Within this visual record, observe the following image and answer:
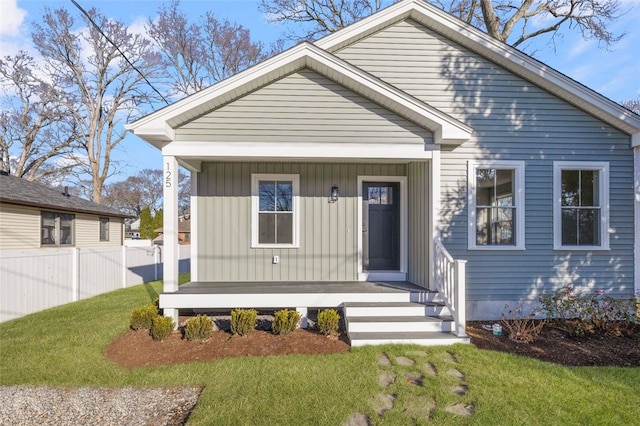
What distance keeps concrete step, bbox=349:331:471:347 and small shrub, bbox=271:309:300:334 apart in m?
0.87

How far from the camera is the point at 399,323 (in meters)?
4.95

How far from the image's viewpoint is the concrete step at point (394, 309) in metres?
5.18

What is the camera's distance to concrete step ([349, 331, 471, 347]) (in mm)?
4648

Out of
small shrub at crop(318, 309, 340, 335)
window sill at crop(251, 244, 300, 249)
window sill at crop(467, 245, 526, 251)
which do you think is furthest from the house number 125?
window sill at crop(467, 245, 526, 251)

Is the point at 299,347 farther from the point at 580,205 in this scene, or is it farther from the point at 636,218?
the point at 636,218

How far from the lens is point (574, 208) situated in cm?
636

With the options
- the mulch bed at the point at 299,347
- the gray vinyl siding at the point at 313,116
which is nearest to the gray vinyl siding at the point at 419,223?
the gray vinyl siding at the point at 313,116

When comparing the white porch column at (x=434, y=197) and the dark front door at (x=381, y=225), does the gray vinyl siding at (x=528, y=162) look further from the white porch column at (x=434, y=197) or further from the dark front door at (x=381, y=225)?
the dark front door at (x=381, y=225)

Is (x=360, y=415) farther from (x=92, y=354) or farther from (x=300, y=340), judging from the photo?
(x=92, y=354)

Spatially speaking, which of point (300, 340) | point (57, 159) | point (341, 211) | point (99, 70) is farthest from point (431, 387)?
point (57, 159)

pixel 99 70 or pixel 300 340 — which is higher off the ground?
pixel 99 70

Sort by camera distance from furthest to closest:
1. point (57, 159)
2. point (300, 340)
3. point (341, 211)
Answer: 1. point (57, 159)
2. point (341, 211)
3. point (300, 340)

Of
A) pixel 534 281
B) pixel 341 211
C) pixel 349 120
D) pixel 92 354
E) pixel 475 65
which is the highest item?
pixel 475 65

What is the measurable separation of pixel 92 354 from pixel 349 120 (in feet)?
16.4
